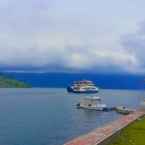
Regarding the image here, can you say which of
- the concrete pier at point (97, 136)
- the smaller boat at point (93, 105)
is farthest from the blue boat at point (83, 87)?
the concrete pier at point (97, 136)

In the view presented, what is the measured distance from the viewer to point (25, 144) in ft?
129

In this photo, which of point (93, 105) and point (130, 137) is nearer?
point (130, 137)

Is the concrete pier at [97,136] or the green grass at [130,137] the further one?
the green grass at [130,137]

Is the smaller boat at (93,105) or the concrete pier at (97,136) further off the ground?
the concrete pier at (97,136)

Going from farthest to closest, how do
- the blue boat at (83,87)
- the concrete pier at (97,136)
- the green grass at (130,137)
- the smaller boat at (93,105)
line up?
the blue boat at (83,87) < the smaller boat at (93,105) < the green grass at (130,137) < the concrete pier at (97,136)

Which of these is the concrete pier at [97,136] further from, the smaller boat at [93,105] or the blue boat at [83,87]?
the blue boat at [83,87]

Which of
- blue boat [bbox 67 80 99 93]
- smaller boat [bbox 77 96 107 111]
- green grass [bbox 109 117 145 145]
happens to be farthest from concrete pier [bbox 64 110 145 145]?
blue boat [bbox 67 80 99 93]

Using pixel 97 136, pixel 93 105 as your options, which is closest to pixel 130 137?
→ pixel 97 136

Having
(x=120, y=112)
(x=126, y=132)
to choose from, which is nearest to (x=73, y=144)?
(x=126, y=132)

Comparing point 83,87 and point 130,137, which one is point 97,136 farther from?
point 83,87

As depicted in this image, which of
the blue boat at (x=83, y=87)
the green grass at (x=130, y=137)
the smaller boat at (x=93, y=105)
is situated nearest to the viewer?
the green grass at (x=130, y=137)

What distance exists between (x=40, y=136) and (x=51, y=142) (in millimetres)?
5064

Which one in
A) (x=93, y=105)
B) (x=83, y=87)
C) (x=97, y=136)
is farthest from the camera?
(x=83, y=87)

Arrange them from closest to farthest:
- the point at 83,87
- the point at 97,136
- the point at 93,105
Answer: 1. the point at 97,136
2. the point at 93,105
3. the point at 83,87
